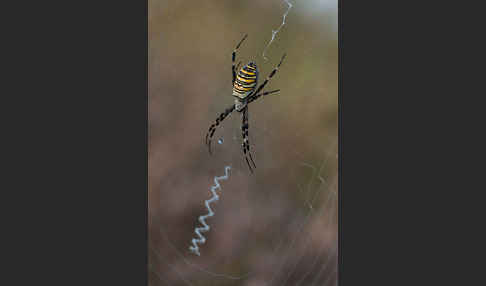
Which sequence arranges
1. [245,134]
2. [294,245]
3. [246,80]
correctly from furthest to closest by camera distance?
[294,245] → [245,134] → [246,80]

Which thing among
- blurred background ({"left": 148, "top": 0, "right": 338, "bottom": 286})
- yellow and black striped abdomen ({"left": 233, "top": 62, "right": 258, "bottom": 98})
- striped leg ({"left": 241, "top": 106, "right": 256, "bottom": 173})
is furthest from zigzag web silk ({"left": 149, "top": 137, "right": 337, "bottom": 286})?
yellow and black striped abdomen ({"left": 233, "top": 62, "right": 258, "bottom": 98})

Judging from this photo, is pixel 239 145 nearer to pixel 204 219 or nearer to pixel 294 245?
pixel 204 219

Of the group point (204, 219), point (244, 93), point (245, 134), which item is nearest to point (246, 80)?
point (244, 93)

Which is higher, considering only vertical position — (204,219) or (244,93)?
(244,93)

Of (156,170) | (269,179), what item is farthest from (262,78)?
(156,170)

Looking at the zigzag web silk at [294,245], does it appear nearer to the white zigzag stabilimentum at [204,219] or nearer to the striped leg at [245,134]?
the white zigzag stabilimentum at [204,219]

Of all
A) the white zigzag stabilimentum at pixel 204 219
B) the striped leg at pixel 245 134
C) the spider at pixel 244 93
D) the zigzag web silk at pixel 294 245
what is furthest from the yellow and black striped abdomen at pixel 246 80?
the zigzag web silk at pixel 294 245

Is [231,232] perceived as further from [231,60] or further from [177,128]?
[231,60]

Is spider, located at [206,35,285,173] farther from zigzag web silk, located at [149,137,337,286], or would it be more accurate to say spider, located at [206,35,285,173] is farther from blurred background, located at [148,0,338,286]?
zigzag web silk, located at [149,137,337,286]
